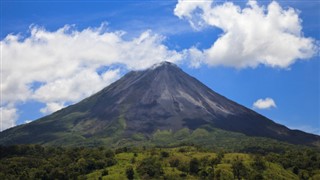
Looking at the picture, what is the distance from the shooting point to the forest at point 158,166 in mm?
147500

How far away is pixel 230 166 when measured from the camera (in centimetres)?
15462

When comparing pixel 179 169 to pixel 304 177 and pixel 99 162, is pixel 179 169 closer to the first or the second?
pixel 99 162

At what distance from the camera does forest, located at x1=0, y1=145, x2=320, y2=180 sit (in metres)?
148

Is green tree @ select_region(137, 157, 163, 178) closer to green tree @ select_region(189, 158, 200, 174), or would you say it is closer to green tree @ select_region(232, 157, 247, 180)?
green tree @ select_region(189, 158, 200, 174)

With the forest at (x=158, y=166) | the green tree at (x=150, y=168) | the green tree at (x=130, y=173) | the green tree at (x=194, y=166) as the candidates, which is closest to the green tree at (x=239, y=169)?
the forest at (x=158, y=166)

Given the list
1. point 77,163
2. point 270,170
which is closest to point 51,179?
point 77,163

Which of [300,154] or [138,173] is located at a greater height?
[300,154]

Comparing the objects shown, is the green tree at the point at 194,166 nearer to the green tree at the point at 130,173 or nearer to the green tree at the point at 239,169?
the green tree at the point at 239,169

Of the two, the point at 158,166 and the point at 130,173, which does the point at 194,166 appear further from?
Answer: the point at 130,173

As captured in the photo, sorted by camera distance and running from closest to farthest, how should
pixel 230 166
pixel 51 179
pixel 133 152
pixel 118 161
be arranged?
pixel 51 179 → pixel 230 166 → pixel 118 161 → pixel 133 152

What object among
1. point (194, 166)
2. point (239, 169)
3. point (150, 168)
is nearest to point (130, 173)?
point (150, 168)

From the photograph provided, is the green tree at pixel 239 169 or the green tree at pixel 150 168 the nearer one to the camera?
the green tree at pixel 150 168

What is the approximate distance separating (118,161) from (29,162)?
3145 centimetres

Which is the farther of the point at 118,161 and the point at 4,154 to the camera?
the point at 4,154
